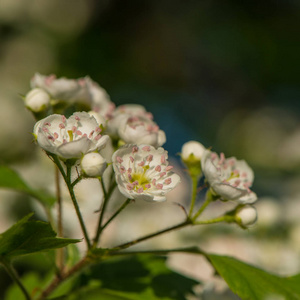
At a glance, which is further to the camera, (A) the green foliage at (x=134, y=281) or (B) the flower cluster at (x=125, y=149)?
(A) the green foliage at (x=134, y=281)

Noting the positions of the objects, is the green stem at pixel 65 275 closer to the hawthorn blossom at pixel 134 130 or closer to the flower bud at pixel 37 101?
the hawthorn blossom at pixel 134 130

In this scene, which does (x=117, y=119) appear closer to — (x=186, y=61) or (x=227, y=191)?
(x=227, y=191)

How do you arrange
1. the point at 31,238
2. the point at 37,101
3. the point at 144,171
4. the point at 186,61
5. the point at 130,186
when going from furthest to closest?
the point at 186,61, the point at 37,101, the point at 144,171, the point at 130,186, the point at 31,238

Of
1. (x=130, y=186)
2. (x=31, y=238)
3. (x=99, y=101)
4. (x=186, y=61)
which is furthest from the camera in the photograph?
(x=186, y=61)

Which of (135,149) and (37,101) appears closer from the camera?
(135,149)

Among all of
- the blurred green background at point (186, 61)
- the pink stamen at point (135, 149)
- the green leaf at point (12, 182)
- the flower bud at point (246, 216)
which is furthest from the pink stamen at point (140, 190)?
the blurred green background at point (186, 61)

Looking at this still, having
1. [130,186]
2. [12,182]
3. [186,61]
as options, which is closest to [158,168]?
[130,186]
